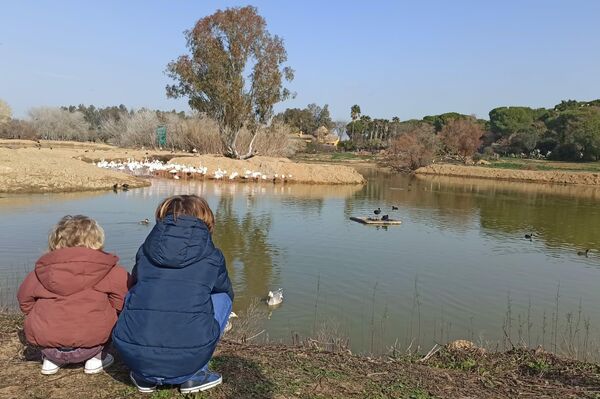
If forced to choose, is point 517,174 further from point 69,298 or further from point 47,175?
point 69,298

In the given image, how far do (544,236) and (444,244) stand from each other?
14.0 ft

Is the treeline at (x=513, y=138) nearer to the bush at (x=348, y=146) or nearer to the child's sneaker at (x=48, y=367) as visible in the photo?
the bush at (x=348, y=146)

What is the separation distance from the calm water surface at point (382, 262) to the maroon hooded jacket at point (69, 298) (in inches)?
124

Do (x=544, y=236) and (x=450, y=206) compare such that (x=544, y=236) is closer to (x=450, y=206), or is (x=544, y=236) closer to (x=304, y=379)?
(x=450, y=206)

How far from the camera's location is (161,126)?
56.5 metres

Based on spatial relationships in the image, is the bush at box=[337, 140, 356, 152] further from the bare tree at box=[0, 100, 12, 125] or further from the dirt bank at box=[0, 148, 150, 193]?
the dirt bank at box=[0, 148, 150, 193]

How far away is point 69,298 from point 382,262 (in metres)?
8.16

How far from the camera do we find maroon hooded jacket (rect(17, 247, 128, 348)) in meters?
3.18

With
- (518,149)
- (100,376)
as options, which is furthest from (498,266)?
(518,149)

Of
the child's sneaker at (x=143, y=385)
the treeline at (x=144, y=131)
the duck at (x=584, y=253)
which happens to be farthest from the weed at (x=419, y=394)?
the treeline at (x=144, y=131)

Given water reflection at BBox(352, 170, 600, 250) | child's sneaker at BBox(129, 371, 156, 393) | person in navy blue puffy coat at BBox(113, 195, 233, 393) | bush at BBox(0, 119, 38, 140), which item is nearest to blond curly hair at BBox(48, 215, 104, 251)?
person in navy blue puffy coat at BBox(113, 195, 233, 393)

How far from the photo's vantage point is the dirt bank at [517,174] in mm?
43281

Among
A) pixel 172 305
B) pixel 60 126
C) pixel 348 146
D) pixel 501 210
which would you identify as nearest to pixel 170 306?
pixel 172 305

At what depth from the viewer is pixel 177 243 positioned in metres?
2.93
